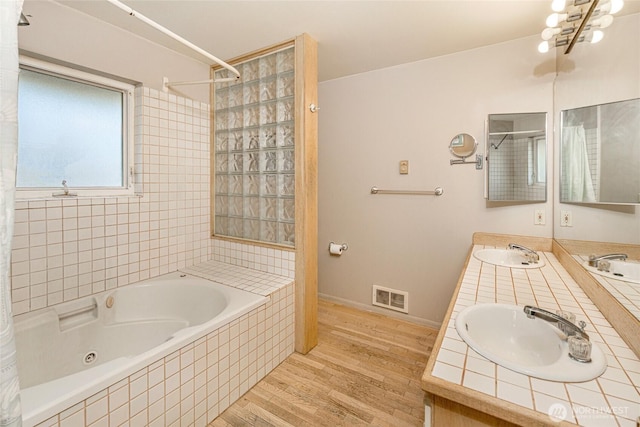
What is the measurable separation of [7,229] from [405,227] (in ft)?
7.73

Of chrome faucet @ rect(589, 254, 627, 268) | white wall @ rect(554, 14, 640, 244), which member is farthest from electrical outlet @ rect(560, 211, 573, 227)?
chrome faucet @ rect(589, 254, 627, 268)

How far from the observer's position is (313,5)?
1.61 meters

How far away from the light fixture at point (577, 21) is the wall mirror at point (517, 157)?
447 millimetres

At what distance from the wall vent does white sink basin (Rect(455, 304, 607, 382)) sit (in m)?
1.45

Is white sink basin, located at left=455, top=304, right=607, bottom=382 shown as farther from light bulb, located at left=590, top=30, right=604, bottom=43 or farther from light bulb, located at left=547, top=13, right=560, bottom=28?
light bulb, located at left=547, top=13, right=560, bottom=28

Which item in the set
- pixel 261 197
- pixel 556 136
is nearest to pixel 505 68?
pixel 556 136

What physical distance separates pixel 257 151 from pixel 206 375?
1.54 m

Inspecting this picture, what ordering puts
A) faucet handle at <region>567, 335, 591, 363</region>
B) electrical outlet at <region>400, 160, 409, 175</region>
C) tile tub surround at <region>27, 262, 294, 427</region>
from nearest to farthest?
faucet handle at <region>567, 335, 591, 363</region> → tile tub surround at <region>27, 262, 294, 427</region> → electrical outlet at <region>400, 160, 409, 175</region>

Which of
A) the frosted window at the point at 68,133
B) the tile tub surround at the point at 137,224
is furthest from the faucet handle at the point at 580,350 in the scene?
the frosted window at the point at 68,133

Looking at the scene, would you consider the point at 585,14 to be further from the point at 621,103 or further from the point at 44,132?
the point at 44,132

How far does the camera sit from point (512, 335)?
41.5 inches

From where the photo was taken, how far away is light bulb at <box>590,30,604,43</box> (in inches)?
48.2

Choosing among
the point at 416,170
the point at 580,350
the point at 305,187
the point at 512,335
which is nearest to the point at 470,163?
the point at 416,170

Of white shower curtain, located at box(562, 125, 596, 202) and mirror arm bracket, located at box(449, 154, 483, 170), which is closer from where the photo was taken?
white shower curtain, located at box(562, 125, 596, 202)
